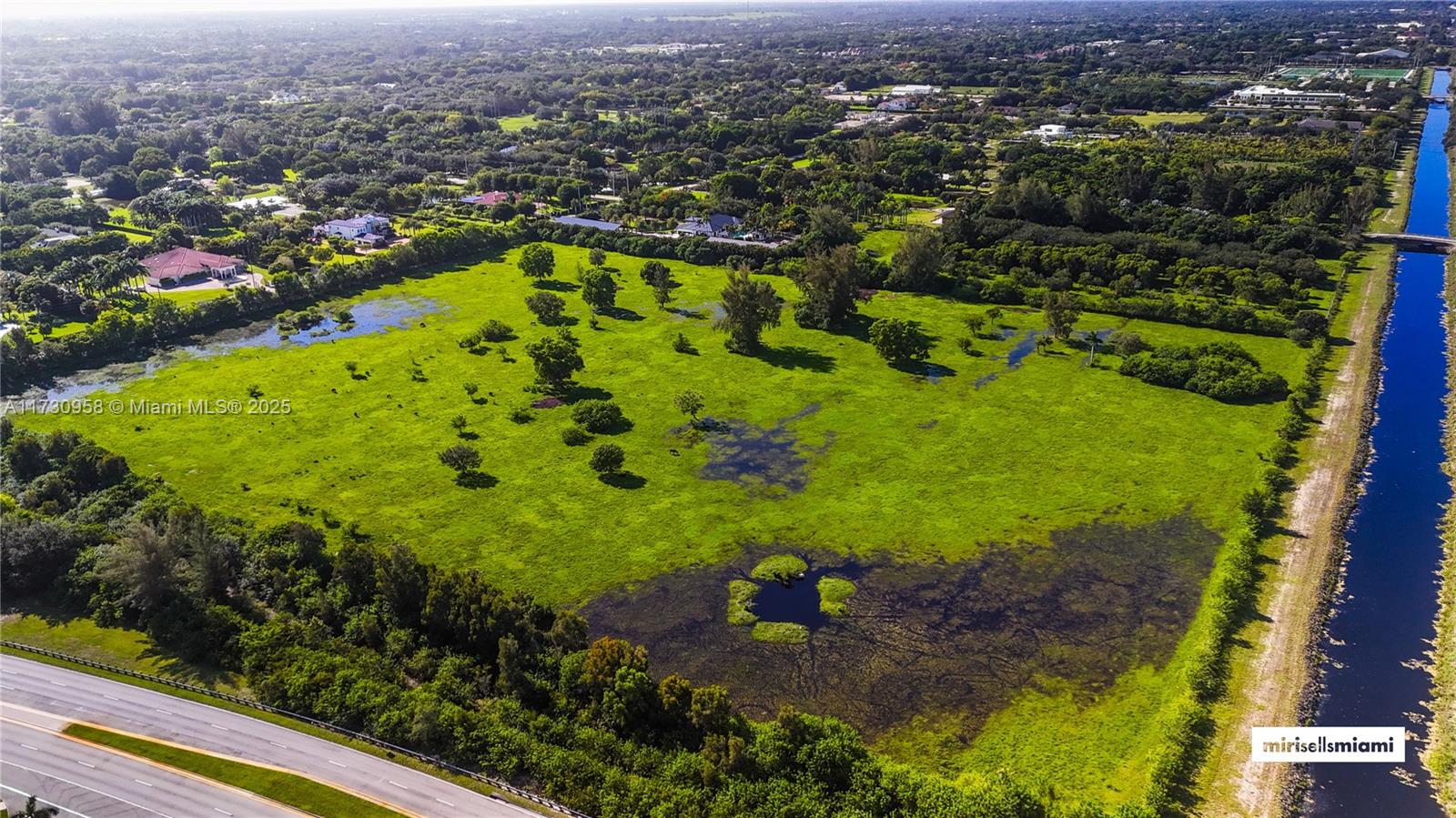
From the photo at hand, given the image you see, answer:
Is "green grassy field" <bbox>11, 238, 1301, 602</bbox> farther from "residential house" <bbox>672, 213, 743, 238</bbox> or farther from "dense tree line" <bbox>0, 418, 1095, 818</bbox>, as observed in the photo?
"residential house" <bbox>672, 213, 743, 238</bbox>

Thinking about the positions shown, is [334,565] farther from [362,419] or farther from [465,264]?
[465,264]

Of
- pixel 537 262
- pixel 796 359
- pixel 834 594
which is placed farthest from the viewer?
pixel 537 262

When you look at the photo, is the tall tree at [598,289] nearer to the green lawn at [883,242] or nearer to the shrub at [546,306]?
the shrub at [546,306]

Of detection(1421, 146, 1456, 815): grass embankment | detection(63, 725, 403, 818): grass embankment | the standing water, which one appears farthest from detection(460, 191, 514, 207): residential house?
detection(1421, 146, 1456, 815): grass embankment

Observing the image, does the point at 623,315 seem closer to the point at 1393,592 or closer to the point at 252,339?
the point at 252,339

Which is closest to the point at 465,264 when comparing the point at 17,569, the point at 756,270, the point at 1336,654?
the point at 756,270

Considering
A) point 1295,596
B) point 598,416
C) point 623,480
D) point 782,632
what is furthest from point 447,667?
point 1295,596

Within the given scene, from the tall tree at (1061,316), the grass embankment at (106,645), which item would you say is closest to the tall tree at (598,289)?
the tall tree at (1061,316)
